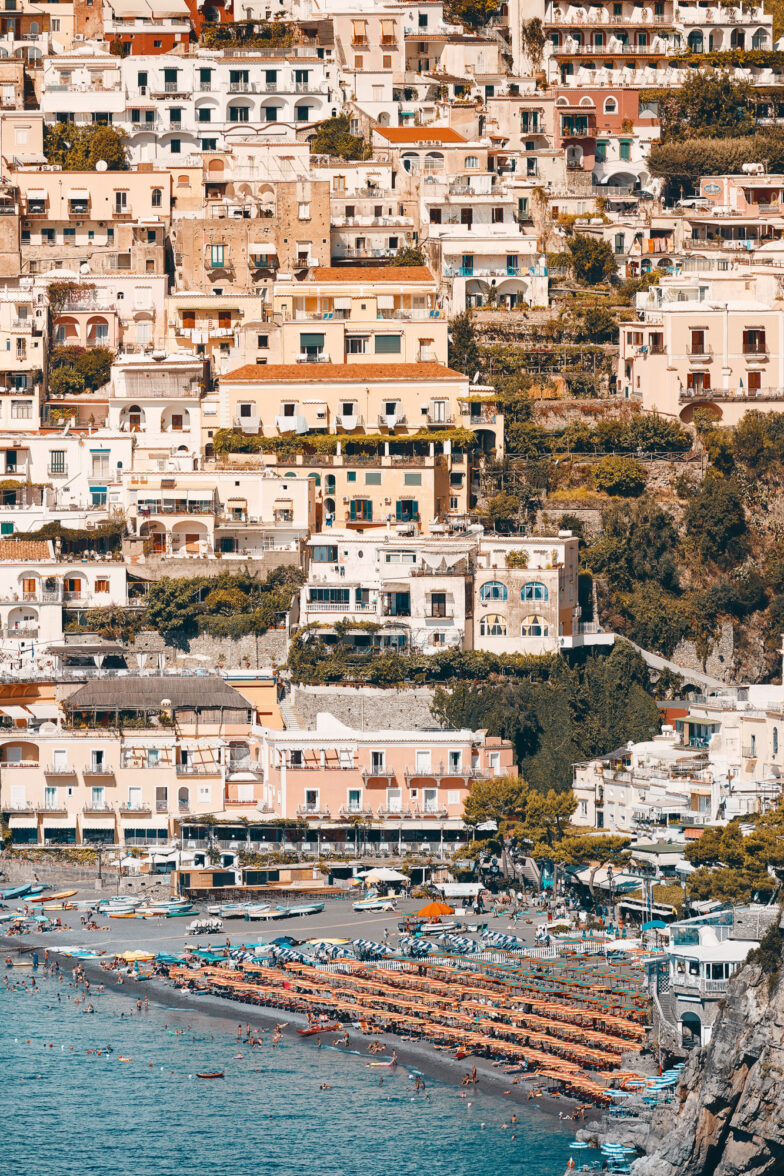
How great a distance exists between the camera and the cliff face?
216ft

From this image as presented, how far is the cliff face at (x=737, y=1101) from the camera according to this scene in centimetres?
6569

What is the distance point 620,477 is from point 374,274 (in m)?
12.7

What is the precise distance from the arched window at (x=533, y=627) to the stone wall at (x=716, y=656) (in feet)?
18.4

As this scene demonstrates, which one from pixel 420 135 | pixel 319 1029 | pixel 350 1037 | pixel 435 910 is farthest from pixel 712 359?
pixel 350 1037

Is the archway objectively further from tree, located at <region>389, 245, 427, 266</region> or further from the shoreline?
tree, located at <region>389, 245, 427, 266</region>

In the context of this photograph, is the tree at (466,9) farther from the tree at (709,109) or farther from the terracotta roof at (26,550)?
the terracotta roof at (26,550)

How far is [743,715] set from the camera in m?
95.9

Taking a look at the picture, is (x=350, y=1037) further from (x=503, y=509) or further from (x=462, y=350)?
(x=462, y=350)

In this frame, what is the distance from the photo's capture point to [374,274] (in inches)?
4464

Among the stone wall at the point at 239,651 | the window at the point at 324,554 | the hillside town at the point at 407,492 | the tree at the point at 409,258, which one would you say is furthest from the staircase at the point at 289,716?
the tree at the point at 409,258

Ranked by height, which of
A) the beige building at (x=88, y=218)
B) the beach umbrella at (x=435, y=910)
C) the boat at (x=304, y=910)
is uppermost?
the beige building at (x=88, y=218)

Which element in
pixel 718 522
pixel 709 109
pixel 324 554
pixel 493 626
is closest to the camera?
pixel 493 626

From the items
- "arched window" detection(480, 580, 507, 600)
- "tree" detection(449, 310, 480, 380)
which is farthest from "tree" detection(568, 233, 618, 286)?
"arched window" detection(480, 580, 507, 600)

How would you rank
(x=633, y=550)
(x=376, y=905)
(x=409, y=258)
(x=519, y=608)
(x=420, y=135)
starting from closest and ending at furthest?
1. (x=376, y=905)
2. (x=519, y=608)
3. (x=633, y=550)
4. (x=409, y=258)
5. (x=420, y=135)
